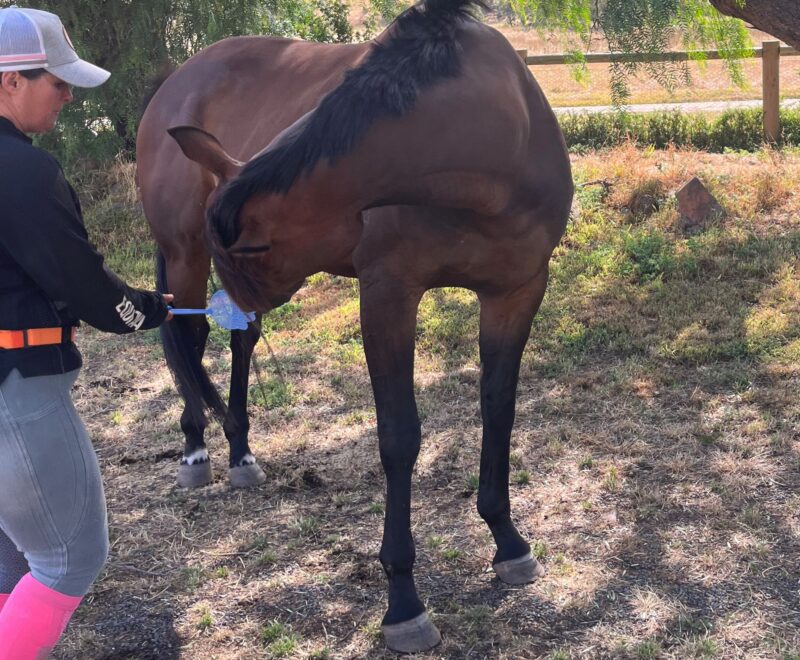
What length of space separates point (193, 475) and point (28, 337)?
2236 millimetres

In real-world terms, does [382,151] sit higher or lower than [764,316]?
higher

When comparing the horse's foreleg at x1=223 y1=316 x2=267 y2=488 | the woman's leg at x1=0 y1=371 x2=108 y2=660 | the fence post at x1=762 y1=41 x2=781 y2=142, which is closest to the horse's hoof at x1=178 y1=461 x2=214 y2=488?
the horse's foreleg at x1=223 y1=316 x2=267 y2=488

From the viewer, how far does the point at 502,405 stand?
327cm

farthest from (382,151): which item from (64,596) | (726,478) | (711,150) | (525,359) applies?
(711,150)

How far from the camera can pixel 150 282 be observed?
712 cm

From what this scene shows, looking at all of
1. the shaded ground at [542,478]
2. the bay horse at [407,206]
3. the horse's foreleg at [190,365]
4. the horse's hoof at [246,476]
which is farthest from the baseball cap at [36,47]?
the horse's hoof at [246,476]

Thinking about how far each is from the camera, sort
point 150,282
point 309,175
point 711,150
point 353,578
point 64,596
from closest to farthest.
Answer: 1. point 64,596
2. point 309,175
3. point 353,578
4. point 150,282
5. point 711,150

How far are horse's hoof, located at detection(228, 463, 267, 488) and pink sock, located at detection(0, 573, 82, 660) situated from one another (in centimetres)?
198

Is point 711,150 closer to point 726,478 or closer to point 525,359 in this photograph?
point 525,359

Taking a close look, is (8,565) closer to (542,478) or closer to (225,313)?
(225,313)

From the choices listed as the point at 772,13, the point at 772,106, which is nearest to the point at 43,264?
the point at 772,13

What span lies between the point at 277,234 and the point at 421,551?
1.54 m

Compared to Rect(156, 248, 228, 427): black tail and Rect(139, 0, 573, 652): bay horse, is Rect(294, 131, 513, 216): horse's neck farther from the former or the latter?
Rect(156, 248, 228, 427): black tail

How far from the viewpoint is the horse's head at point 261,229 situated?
237cm
